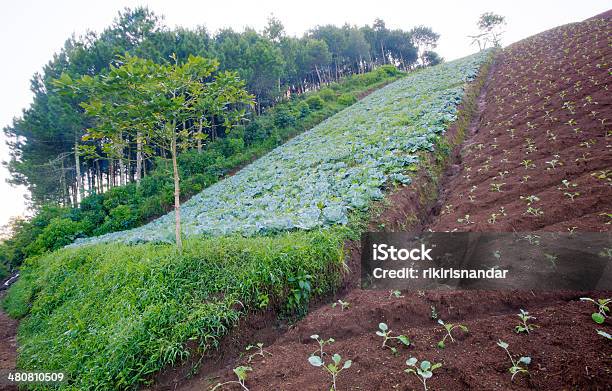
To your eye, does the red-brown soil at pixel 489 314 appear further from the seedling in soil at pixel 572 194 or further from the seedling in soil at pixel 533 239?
the seedling in soil at pixel 533 239

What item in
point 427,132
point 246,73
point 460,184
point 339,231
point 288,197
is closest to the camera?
point 339,231

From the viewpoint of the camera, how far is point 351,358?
301 cm

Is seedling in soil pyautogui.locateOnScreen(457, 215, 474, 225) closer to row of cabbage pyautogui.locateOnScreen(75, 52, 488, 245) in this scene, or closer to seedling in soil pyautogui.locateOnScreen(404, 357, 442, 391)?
row of cabbage pyautogui.locateOnScreen(75, 52, 488, 245)

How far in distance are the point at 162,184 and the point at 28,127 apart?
12.0 metres

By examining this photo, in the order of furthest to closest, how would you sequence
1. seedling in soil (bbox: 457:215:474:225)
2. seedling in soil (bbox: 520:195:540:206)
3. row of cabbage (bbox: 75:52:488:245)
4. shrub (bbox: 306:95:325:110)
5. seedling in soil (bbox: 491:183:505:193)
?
shrub (bbox: 306:95:325:110), seedling in soil (bbox: 491:183:505:193), row of cabbage (bbox: 75:52:488:245), seedling in soil (bbox: 457:215:474:225), seedling in soil (bbox: 520:195:540:206)

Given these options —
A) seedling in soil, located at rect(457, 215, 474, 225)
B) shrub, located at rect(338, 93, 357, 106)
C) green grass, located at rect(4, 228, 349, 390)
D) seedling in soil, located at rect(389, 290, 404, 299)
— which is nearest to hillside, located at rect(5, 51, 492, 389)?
green grass, located at rect(4, 228, 349, 390)

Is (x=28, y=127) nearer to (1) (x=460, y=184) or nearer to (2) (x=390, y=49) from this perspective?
(1) (x=460, y=184)

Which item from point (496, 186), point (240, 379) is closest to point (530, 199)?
point (496, 186)

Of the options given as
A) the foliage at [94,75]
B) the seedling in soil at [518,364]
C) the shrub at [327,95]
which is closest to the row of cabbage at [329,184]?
the seedling in soil at [518,364]

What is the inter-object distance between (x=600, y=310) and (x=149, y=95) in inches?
236

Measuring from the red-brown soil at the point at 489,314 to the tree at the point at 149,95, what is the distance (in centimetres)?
284

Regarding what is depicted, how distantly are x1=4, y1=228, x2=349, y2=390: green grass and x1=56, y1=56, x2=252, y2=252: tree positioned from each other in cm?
76

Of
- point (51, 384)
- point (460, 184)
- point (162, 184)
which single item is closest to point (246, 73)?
point (162, 184)

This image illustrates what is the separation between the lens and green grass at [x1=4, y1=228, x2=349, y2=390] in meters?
3.55
